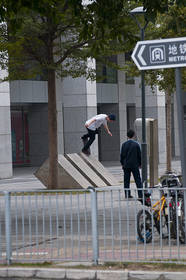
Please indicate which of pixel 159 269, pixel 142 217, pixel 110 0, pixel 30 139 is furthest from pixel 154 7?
pixel 30 139

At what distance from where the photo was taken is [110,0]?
12039 millimetres

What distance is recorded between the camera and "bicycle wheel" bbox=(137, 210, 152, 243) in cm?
839

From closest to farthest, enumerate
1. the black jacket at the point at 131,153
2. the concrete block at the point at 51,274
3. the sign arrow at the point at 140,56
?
the concrete block at the point at 51,274
the sign arrow at the point at 140,56
the black jacket at the point at 131,153

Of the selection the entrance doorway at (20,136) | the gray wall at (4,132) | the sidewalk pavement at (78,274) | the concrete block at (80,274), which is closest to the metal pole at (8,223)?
the sidewalk pavement at (78,274)

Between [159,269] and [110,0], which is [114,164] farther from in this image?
[159,269]

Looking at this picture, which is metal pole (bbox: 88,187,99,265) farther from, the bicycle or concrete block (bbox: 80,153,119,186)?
concrete block (bbox: 80,153,119,186)

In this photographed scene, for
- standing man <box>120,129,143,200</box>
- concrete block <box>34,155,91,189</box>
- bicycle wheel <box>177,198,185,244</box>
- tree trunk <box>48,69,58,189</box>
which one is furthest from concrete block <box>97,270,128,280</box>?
concrete block <box>34,155,91,189</box>

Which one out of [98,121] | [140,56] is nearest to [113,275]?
[140,56]

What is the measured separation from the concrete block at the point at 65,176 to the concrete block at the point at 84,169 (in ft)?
0.72

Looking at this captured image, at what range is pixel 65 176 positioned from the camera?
1952 centimetres

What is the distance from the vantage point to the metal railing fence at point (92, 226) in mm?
8258

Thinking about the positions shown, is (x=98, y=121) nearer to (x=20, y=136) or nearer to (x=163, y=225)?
(x=163, y=225)

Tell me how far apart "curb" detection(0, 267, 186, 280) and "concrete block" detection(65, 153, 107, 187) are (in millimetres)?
11998

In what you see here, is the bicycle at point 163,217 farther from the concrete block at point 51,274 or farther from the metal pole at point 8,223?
the metal pole at point 8,223
